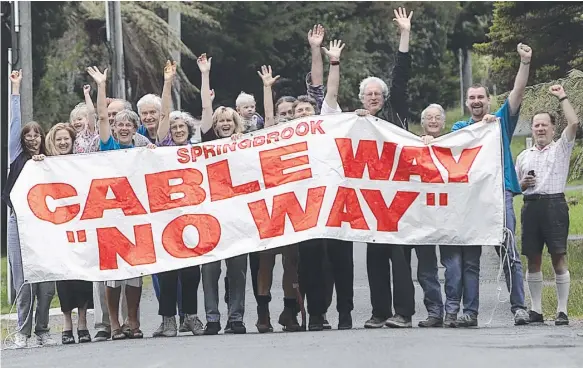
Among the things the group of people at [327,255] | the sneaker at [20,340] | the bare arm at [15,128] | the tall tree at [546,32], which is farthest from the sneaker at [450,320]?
the tall tree at [546,32]

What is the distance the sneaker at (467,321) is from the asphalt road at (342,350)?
0.16m

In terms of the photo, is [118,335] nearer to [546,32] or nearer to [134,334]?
[134,334]

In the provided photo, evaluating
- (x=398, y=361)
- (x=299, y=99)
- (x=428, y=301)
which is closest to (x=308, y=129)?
(x=299, y=99)

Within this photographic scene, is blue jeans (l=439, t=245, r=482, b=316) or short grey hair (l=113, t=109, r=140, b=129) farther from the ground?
short grey hair (l=113, t=109, r=140, b=129)

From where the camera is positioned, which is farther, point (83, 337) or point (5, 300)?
point (5, 300)

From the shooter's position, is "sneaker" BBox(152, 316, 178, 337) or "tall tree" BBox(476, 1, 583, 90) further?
"tall tree" BBox(476, 1, 583, 90)

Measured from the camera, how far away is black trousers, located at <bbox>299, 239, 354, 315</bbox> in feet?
36.2

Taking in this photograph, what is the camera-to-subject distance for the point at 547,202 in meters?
11.2

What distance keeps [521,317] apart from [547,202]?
3.19ft

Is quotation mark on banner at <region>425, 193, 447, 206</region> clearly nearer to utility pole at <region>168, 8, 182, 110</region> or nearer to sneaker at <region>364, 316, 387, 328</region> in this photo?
sneaker at <region>364, 316, 387, 328</region>

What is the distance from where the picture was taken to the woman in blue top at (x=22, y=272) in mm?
11477

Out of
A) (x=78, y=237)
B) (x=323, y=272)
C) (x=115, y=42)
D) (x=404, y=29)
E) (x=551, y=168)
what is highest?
(x=115, y=42)

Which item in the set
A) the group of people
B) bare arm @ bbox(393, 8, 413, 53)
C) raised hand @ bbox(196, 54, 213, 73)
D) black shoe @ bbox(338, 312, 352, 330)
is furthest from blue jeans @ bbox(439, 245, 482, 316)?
raised hand @ bbox(196, 54, 213, 73)

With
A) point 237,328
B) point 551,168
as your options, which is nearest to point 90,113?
point 237,328
